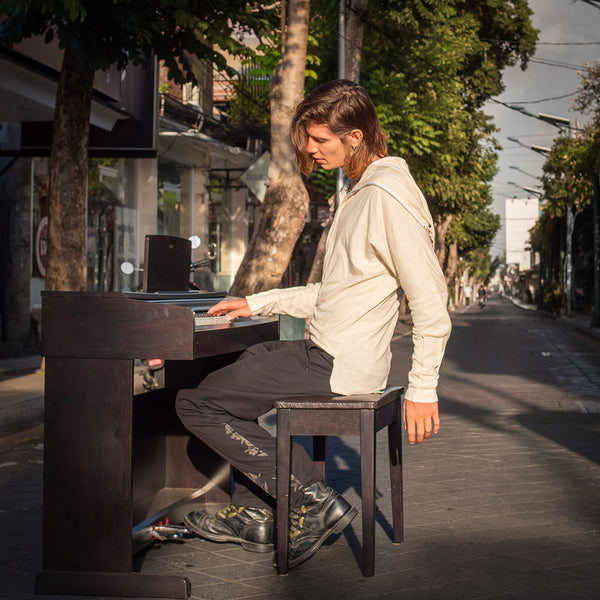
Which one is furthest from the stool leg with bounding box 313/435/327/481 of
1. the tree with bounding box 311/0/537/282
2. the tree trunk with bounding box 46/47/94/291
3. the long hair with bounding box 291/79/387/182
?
the tree with bounding box 311/0/537/282

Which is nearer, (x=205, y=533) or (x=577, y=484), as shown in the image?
(x=205, y=533)

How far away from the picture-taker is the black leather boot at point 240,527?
4.10 meters

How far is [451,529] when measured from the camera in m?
4.52

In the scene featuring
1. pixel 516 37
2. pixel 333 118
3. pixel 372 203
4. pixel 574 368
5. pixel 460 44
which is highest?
pixel 516 37

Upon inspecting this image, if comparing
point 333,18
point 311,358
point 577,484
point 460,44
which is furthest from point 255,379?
point 460,44

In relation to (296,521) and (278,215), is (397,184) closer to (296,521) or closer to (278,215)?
(296,521)

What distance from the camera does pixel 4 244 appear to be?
1527 centimetres

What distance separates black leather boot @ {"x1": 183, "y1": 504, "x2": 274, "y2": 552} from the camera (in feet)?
13.5

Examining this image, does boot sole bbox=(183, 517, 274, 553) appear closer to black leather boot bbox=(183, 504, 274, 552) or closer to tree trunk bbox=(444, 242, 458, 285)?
black leather boot bbox=(183, 504, 274, 552)

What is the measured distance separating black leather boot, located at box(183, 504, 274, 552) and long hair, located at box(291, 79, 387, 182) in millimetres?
1595

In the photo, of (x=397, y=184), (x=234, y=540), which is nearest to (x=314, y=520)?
(x=234, y=540)

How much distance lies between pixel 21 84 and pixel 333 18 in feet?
37.9

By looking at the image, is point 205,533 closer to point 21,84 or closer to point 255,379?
point 255,379

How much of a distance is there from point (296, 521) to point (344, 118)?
1676mm
